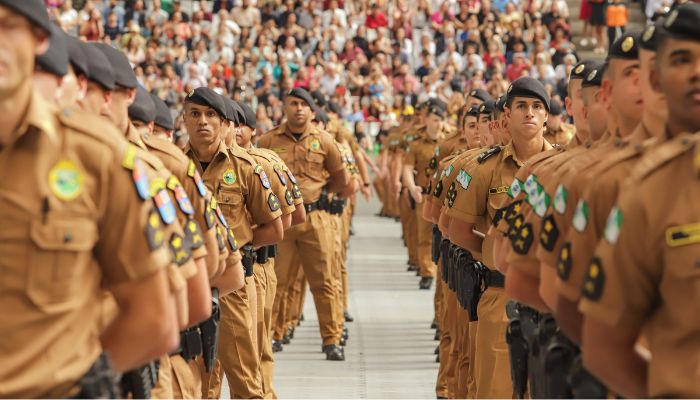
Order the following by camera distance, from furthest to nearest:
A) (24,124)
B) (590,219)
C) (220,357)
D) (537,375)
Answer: (220,357)
(537,375)
(590,219)
(24,124)

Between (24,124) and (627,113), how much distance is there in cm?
239

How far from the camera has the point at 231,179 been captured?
9305 millimetres

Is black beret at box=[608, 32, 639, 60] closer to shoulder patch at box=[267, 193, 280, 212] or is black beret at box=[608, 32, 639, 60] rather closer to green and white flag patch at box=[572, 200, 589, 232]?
green and white flag patch at box=[572, 200, 589, 232]

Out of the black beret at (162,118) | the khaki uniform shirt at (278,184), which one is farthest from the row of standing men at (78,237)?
the khaki uniform shirt at (278,184)

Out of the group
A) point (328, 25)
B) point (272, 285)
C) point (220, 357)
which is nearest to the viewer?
point (220, 357)

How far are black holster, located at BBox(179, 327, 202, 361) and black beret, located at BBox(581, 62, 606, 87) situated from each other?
83.0 inches

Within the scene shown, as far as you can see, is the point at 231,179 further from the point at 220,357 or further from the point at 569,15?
the point at 569,15

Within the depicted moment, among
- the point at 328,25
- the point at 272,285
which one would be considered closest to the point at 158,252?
the point at 272,285

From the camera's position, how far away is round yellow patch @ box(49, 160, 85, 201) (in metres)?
3.80

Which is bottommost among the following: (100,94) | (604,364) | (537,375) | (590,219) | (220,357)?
(220,357)

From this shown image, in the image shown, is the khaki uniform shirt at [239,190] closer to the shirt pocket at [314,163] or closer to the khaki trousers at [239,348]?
the khaki trousers at [239,348]

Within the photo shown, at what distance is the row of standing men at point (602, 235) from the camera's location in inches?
156

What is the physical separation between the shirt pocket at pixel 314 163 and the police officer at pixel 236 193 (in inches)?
178

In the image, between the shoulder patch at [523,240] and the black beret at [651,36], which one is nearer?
the black beret at [651,36]
